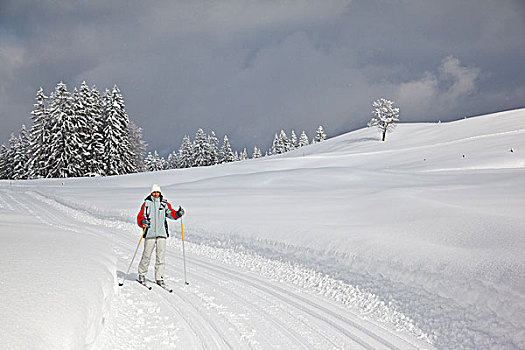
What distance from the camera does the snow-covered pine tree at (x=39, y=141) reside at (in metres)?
42.9

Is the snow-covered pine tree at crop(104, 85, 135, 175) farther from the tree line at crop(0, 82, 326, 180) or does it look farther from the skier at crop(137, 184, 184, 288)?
the skier at crop(137, 184, 184, 288)

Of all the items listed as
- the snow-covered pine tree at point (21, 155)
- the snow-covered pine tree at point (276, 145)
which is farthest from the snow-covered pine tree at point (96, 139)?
the snow-covered pine tree at point (276, 145)

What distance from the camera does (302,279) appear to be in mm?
8312

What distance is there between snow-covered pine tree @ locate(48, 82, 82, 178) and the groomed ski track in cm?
→ 3885

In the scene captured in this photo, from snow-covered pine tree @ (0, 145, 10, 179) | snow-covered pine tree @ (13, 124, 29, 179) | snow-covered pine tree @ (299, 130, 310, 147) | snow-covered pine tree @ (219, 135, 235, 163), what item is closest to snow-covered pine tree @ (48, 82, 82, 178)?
snow-covered pine tree @ (13, 124, 29, 179)

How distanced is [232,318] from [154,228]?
311 cm

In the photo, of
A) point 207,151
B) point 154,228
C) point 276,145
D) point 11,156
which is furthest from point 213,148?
point 154,228

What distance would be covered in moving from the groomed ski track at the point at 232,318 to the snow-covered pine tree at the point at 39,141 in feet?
138

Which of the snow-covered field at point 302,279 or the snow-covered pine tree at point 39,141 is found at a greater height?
the snow-covered pine tree at point 39,141

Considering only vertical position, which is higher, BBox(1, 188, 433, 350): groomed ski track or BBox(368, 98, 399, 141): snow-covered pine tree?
BBox(368, 98, 399, 141): snow-covered pine tree

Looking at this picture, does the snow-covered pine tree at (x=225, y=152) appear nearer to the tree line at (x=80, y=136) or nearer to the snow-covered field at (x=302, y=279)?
the tree line at (x=80, y=136)

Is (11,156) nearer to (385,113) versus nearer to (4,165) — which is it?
(4,165)

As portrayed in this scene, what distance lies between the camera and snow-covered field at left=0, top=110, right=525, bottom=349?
4984mm

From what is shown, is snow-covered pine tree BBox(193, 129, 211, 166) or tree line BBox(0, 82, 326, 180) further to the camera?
snow-covered pine tree BBox(193, 129, 211, 166)
